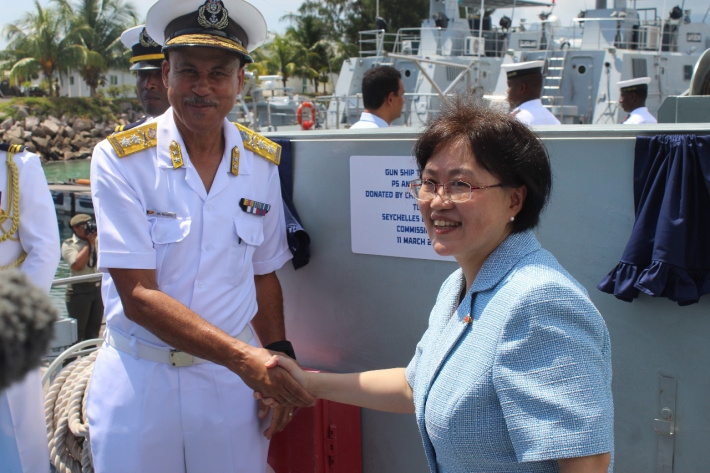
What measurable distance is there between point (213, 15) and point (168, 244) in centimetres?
81

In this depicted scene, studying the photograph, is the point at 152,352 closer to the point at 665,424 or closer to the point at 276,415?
the point at 276,415

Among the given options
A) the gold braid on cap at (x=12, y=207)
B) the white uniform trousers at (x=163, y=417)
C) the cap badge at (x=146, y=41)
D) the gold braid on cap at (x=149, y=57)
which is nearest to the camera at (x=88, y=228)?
the gold braid on cap at (x=149, y=57)

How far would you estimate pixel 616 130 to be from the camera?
7.29 ft

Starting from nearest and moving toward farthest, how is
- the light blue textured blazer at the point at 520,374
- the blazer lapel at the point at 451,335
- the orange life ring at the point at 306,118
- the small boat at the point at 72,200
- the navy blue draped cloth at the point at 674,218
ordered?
the light blue textured blazer at the point at 520,374 < the blazer lapel at the point at 451,335 < the navy blue draped cloth at the point at 674,218 < the orange life ring at the point at 306,118 < the small boat at the point at 72,200

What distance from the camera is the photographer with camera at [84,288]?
6.60 metres

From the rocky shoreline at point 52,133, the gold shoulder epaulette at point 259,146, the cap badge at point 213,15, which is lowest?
the rocky shoreline at point 52,133

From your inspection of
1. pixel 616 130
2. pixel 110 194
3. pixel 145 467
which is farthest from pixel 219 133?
pixel 616 130

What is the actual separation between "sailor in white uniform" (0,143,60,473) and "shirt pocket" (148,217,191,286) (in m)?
0.87

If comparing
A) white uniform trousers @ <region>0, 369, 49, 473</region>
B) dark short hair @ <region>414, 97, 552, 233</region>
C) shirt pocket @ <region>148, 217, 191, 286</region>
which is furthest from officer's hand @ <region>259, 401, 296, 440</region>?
dark short hair @ <region>414, 97, 552, 233</region>

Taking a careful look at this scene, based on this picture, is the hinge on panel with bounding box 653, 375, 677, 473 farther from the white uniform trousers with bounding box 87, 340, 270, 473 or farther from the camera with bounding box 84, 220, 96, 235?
the camera with bounding box 84, 220, 96, 235

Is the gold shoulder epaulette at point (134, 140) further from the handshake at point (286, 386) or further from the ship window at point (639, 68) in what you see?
the ship window at point (639, 68)

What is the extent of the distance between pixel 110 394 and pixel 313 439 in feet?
2.77

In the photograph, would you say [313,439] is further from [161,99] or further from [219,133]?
[161,99]

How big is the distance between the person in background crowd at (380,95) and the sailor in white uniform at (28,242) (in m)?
2.83
